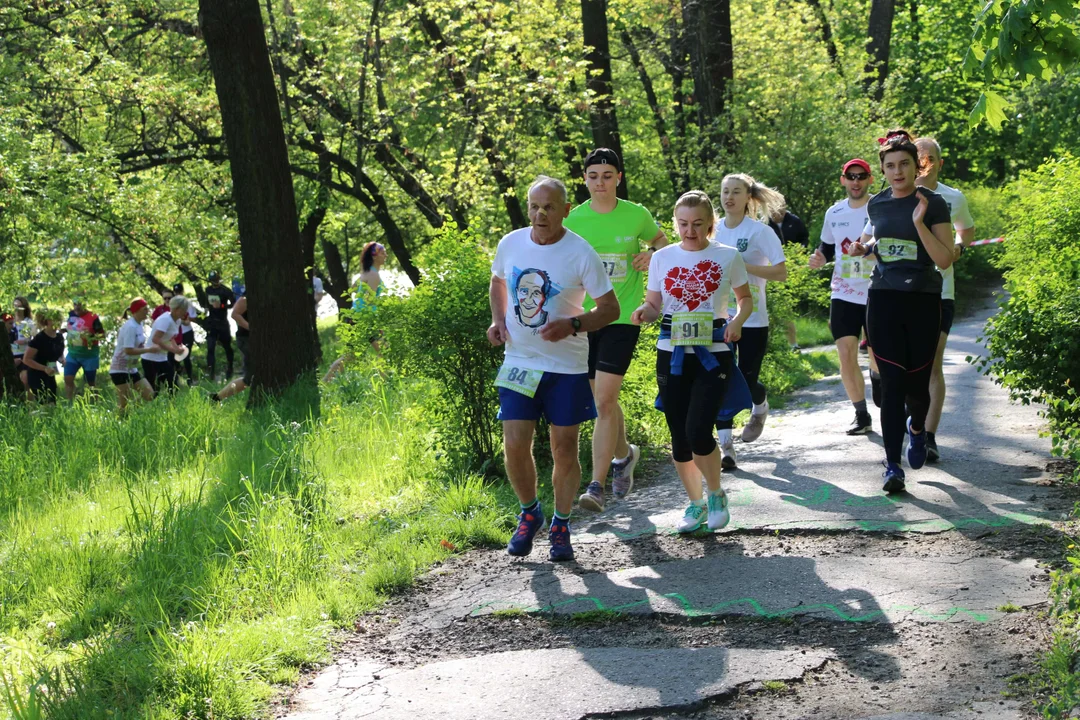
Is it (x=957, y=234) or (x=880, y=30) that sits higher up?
(x=880, y=30)

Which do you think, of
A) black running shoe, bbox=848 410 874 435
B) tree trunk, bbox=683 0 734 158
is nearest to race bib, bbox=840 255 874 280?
black running shoe, bbox=848 410 874 435

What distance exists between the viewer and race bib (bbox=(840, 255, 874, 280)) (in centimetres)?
855

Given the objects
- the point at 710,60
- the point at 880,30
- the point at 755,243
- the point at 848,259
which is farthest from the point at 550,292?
the point at 880,30

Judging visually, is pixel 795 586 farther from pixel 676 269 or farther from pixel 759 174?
pixel 759 174

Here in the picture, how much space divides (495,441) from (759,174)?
41.4 feet

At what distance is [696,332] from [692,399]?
0.36 meters

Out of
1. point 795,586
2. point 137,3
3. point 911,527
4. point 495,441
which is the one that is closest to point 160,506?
point 495,441

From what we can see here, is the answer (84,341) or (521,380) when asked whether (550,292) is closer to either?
(521,380)

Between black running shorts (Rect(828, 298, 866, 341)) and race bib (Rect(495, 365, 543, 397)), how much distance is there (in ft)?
11.2

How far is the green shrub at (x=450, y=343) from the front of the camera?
8109 millimetres

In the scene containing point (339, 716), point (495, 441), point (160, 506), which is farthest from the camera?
point (495, 441)

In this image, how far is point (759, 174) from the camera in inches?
Result: 786

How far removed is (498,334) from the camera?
6.24 metres

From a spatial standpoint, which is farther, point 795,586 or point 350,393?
point 350,393
